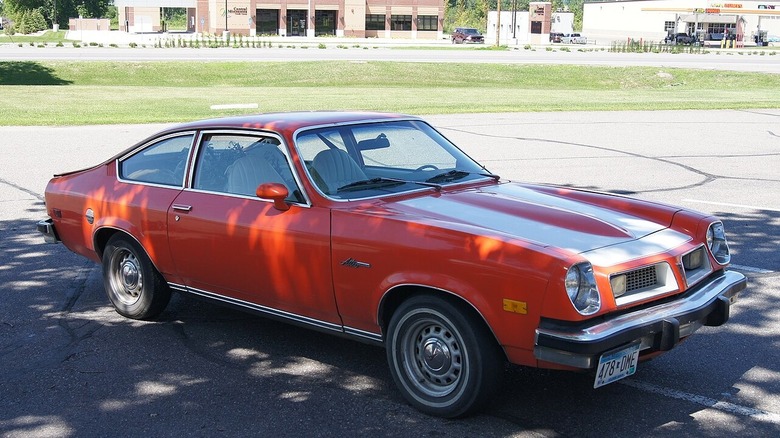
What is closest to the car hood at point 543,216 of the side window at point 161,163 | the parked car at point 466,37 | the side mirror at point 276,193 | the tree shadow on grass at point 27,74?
the side mirror at point 276,193

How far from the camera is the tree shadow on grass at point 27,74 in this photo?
33906 mm

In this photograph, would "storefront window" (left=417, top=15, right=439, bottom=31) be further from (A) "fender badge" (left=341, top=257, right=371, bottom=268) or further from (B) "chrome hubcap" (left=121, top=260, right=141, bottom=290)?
(A) "fender badge" (left=341, top=257, right=371, bottom=268)

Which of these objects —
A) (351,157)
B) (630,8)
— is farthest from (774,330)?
(630,8)

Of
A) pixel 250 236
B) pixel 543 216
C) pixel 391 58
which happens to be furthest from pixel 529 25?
pixel 543 216

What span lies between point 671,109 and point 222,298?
21.1 metres

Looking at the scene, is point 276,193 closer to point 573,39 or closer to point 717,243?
point 717,243

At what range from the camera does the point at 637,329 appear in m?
4.22

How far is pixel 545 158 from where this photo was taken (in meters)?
14.4

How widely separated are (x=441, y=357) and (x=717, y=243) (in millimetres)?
1833

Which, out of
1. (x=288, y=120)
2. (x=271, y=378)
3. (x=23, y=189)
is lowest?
(x=271, y=378)

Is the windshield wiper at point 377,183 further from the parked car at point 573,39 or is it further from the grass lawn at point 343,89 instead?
the parked car at point 573,39

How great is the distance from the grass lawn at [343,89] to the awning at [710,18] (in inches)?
2278

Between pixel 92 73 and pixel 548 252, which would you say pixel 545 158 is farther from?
pixel 92 73

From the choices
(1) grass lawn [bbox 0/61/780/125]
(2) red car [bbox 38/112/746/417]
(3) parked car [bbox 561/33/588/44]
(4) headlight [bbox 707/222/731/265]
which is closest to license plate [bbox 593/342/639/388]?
(2) red car [bbox 38/112/746/417]
